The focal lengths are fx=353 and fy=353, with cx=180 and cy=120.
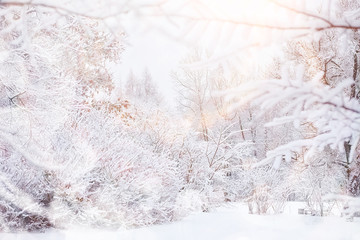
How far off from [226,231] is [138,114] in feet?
22.8

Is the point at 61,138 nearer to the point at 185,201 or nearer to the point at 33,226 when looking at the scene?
the point at 33,226

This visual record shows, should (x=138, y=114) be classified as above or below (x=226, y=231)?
above

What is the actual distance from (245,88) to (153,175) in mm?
7270

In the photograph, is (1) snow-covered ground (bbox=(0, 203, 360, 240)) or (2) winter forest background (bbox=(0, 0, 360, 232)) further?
(1) snow-covered ground (bbox=(0, 203, 360, 240))

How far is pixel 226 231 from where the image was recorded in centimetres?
724

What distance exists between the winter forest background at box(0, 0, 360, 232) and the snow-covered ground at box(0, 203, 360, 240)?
447 millimetres

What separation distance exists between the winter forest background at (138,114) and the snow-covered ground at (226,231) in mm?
447

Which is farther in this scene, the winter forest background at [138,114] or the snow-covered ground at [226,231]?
the snow-covered ground at [226,231]

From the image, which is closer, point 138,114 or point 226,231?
point 226,231

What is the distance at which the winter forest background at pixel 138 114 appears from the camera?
1.64 m

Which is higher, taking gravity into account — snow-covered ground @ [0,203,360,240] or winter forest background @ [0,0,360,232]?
winter forest background @ [0,0,360,232]

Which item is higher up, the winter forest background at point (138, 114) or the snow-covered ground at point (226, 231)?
the winter forest background at point (138, 114)

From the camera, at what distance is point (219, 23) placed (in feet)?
5.36

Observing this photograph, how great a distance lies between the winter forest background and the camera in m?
1.64
